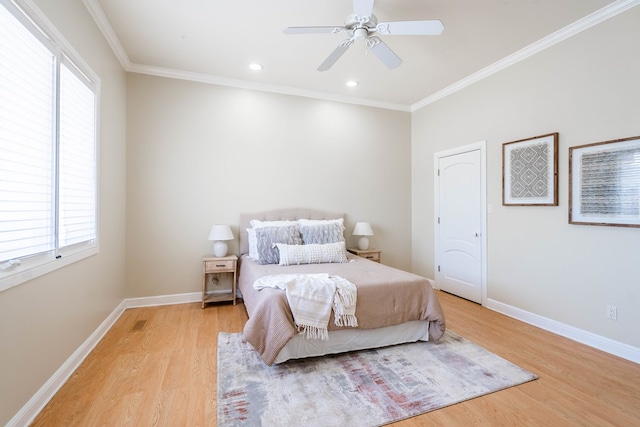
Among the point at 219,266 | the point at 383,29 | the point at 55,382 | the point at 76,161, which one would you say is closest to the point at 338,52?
the point at 383,29

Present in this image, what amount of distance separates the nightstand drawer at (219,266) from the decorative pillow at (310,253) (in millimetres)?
673

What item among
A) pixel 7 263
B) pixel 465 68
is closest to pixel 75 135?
pixel 7 263

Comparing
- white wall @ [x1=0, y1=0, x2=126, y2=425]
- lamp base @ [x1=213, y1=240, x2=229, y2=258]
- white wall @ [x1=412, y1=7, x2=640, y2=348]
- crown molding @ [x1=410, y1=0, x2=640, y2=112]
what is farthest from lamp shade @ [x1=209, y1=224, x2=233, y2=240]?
crown molding @ [x1=410, y1=0, x2=640, y2=112]

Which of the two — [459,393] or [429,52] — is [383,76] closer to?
[429,52]

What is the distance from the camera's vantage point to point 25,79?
164cm

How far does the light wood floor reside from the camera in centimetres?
169

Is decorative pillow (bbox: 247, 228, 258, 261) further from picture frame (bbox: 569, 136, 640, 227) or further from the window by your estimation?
picture frame (bbox: 569, 136, 640, 227)

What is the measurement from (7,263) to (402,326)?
2.69 m

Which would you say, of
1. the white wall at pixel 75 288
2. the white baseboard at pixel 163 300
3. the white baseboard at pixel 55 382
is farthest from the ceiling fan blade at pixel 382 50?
the white baseboard at pixel 163 300

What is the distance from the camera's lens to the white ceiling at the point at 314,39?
2.46 m

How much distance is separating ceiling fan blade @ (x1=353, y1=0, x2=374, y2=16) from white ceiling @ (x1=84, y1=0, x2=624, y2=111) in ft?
1.34

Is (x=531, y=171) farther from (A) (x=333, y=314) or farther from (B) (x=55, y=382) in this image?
(B) (x=55, y=382)

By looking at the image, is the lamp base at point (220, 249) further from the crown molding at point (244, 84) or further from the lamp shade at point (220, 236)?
the crown molding at point (244, 84)

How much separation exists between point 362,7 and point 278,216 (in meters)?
2.67
